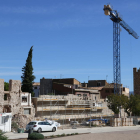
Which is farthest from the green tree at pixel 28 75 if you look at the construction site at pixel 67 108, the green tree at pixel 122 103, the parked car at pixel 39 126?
the parked car at pixel 39 126

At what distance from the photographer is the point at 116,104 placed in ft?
190

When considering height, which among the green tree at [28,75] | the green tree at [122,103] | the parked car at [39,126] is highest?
the green tree at [28,75]

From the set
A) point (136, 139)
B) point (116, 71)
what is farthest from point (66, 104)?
point (116, 71)

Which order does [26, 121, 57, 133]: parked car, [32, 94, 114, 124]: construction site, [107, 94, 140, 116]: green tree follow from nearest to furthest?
[26, 121, 57, 133]: parked car → [32, 94, 114, 124]: construction site → [107, 94, 140, 116]: green tree

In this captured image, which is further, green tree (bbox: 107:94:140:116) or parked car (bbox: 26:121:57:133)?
green tree (bbox: 107:94:140:116)

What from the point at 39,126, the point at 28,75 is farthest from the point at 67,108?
the point at 39,126

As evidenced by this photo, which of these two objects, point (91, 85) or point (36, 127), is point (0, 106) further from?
point (91, 85)

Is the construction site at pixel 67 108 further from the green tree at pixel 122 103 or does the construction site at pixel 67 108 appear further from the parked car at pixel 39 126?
the parked car at pixel 39 126

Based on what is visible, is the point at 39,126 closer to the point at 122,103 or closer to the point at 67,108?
the point at 67,108

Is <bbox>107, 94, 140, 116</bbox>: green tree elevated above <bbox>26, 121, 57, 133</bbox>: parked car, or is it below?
above

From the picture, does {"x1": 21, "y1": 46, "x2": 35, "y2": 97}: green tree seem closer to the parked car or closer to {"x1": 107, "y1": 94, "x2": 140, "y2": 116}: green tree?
{"x1": 107, "y1": 94, "x2": 140, "y2": 116}: green tree

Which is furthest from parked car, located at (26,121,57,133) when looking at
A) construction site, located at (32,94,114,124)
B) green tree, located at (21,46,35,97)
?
green tree, located at (21,46,35,97)

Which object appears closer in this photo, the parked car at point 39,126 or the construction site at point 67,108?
the parked car at point 39,126

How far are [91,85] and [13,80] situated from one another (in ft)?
159
